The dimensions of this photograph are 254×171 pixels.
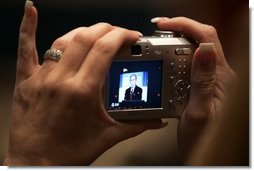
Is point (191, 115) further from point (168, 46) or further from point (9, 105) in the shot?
point (9, 105)

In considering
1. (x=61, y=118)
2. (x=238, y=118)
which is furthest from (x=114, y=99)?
(x=238, y=118)

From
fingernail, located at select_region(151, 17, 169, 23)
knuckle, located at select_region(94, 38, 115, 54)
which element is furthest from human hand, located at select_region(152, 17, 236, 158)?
knuckle, located at select_region(94, 38, 115, 54)

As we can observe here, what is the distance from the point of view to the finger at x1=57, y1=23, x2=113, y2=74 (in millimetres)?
485

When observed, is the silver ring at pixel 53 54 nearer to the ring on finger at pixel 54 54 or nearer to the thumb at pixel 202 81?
the ring on finger at pixel 54 54

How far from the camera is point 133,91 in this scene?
0.53 meters

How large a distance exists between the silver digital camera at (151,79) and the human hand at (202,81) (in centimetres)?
1

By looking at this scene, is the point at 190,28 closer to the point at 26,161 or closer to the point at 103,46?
the point at 103,46

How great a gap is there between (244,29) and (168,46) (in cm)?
13

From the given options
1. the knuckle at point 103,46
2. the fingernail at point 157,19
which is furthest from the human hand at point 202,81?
the knuckle at point 103,46

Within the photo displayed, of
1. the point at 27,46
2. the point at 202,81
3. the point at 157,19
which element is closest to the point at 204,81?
the point at 202,81

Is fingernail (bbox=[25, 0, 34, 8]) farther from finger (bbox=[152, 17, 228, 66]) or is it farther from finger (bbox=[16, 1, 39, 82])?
finger (bbox=[152, 17, 228, 66])

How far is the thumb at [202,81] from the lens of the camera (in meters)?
0.53

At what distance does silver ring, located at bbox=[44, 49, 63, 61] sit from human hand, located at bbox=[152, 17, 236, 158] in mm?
144

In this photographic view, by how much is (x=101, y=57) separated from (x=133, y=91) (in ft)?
0.22
